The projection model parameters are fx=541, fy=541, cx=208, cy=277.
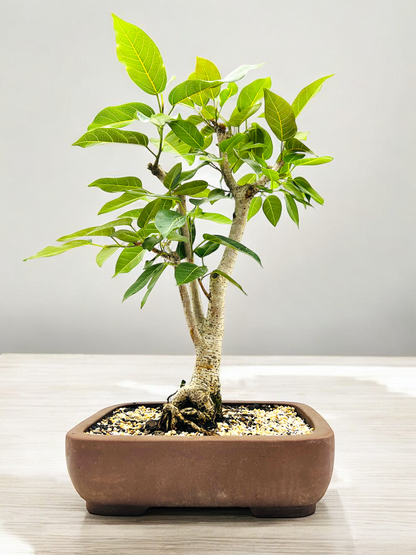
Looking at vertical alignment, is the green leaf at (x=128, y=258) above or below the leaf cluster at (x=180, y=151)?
below

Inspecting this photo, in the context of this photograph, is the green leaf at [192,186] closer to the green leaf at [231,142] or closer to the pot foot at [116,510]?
the green leaf at [231,142]

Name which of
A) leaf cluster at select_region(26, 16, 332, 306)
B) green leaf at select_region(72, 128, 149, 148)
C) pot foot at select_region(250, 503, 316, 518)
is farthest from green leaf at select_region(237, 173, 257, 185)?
pot foot at select_region(250, 503, 316, 518)

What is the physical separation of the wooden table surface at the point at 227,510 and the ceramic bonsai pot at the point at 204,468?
0.19ft

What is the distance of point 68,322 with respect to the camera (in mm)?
3520

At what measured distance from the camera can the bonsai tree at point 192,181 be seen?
965mm

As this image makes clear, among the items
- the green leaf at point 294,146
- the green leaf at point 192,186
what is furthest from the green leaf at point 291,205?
the green leaf at point 192,186

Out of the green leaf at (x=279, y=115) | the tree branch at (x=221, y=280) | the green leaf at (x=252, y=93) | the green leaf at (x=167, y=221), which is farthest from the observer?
the tree branch at (x=221, y=280)

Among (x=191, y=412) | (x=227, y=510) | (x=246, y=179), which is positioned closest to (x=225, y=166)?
(x=246, y=179)

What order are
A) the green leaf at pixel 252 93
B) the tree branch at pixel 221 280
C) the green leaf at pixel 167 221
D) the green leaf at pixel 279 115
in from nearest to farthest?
the green leaf at pixel 167 221 < the green leaf at pixel 279 115 < the green leaf at pixel 252 93 < the tree branch at pixel 221 280

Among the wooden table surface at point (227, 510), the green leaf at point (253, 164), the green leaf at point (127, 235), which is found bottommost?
the wooden table surface at point (227, 510)

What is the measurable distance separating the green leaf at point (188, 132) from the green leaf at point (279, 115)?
0.14 meters

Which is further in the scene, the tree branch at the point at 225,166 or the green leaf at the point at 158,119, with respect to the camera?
the tree branch at the point at 225,166

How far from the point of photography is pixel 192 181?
3.51 ft

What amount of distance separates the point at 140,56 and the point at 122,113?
0.11m
